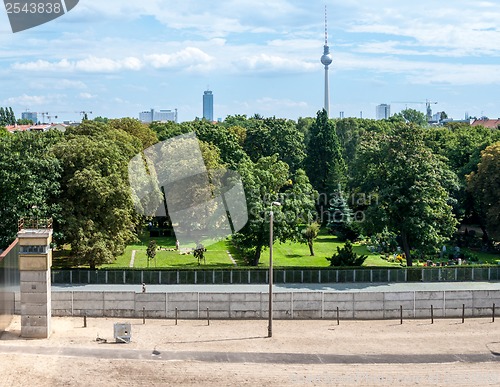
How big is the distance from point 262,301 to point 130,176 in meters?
25.3

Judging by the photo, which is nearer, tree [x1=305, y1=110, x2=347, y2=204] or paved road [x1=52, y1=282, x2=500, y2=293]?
paved road [x1=52, y1=282, x2=500, y2=293]

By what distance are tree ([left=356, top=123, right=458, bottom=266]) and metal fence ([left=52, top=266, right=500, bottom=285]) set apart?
2.65m

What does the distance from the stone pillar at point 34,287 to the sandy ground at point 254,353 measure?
2.64 feet

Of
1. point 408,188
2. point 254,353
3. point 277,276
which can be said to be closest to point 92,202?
point 277,276

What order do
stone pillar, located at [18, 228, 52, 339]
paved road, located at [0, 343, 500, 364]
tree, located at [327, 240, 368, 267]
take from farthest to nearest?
tree, located at [327, 240, 368, 267]
stone pillar, located at [18, 228, 52, 339]
paved road, located at [0, 343, 500, 364]

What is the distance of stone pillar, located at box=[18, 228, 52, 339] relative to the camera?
37.5m

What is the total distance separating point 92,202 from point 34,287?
1608cm

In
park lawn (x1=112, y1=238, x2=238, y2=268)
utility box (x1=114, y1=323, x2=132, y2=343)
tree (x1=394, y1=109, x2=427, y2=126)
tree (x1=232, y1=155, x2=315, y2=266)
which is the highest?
tree (x1=394, y1=109, x2=427, y2=126)

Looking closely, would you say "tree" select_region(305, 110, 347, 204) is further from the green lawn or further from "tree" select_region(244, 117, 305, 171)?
the green lawn

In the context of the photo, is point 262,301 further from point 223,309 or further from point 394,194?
point 394,194

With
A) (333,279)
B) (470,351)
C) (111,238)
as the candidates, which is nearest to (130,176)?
(111,238)

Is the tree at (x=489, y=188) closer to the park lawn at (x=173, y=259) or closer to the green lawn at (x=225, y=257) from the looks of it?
the green lawn at (x=225, y=257)

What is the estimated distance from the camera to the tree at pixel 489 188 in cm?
6456

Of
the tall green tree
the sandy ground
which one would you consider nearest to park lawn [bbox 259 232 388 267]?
the tall green tree
